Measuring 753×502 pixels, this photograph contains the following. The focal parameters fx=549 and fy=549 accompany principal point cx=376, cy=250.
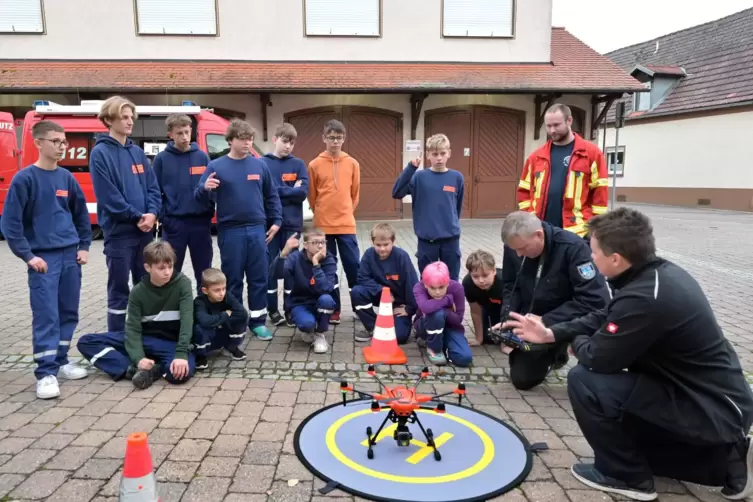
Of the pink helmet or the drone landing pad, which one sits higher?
the pink helmet

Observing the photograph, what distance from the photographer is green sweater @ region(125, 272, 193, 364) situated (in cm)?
416

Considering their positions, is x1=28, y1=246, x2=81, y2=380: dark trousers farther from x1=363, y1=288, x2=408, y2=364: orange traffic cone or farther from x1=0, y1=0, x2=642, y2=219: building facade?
x1=0, y1=0, x2=642, y2=219: building facade

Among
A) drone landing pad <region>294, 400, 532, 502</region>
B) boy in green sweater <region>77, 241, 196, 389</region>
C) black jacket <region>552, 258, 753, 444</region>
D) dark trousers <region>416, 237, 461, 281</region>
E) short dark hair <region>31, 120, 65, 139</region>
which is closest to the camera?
black jacket <region>552, 258, 753, 444</region>

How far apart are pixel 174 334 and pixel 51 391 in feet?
3.01

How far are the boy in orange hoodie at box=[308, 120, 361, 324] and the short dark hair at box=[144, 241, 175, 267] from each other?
6.34 feet

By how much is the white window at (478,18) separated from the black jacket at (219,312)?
13.1 meters

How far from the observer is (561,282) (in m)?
3.93

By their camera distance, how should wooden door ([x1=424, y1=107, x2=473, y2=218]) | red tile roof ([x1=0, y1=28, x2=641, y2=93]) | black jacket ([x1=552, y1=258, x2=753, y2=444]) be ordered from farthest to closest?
wooden door ([x1=424, y1=107, x2=473, y2=218]) < red tile roof ([x1=0, y1=28, x2=641, y2=93]) < black jacket ([x1=552, y1=258, x2=753, y2=444])

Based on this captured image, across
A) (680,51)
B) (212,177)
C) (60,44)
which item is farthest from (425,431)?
(680,51)

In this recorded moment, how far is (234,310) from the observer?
459 cm

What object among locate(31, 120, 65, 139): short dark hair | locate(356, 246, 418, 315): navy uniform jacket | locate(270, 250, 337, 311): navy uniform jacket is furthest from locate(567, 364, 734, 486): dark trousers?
locate(31, 120, 65, 139): short dark hair

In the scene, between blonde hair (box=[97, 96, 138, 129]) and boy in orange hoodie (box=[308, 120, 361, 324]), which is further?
boy in orange hoodie (box=[308, 120, 361, 324])

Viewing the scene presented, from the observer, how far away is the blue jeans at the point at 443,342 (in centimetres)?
457

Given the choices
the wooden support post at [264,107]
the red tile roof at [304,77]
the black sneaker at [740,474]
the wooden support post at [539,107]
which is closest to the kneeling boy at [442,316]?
the black sneaker at [740,474]
